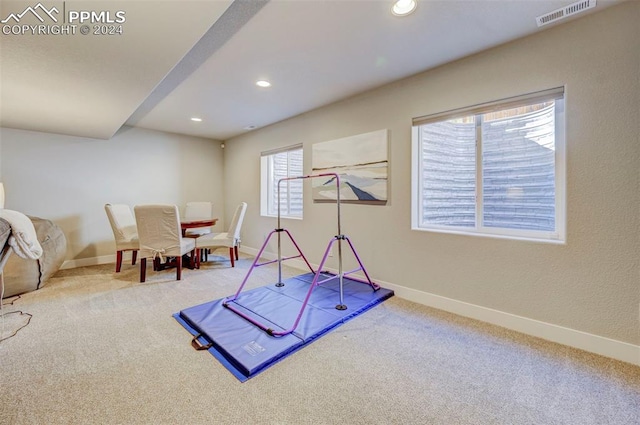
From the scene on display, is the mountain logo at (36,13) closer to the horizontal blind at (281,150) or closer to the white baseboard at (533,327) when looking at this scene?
the horizontal blind at (281,150)

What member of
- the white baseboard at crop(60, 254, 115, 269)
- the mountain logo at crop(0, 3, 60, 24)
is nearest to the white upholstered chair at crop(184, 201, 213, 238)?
the white baseboard at crop(60, 254, 115, 269)

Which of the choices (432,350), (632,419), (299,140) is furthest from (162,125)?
(632,419)

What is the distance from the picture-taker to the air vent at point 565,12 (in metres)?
1.81

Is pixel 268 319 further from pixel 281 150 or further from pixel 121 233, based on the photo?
pixel 281 150

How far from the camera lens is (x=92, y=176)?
4.57m

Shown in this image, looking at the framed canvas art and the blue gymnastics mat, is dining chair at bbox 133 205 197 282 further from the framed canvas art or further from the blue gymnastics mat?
the framed canvas art

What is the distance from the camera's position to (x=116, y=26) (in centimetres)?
169

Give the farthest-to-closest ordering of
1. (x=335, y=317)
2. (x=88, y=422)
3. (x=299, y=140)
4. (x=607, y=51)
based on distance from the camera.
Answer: (x=299, y=140) < (x=335, y=317) < (x=607, y=51) < (x=88, y=422)

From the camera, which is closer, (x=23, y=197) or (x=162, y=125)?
(x=23, y=197)

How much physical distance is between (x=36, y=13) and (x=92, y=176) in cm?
378

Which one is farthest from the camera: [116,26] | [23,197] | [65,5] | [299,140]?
[299,140]

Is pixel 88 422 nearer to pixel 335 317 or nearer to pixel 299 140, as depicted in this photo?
pixel 335 317

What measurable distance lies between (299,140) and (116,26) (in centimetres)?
278

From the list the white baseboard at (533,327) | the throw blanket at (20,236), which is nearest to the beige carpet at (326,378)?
the white baseboard at (533,327)
